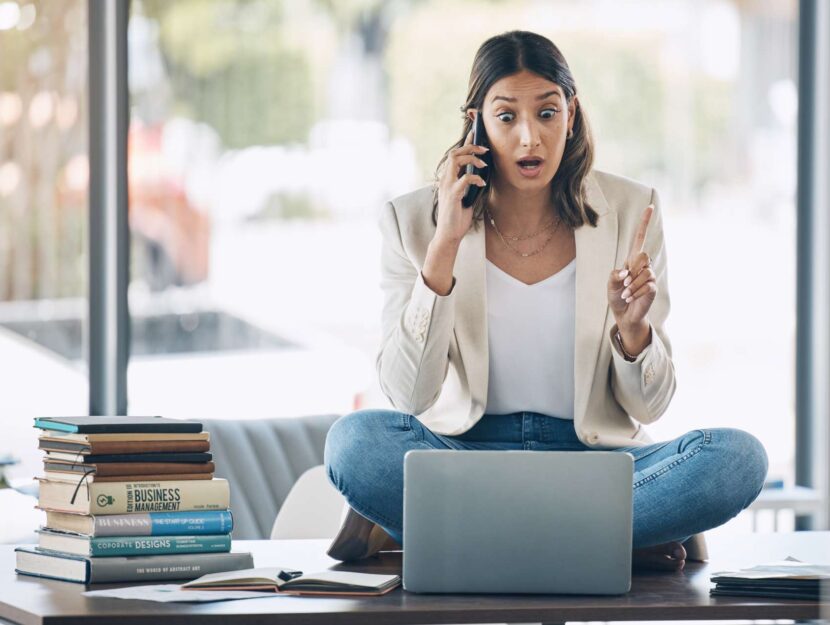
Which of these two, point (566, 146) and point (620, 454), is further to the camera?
point (566, 146)

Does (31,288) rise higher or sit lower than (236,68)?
lower

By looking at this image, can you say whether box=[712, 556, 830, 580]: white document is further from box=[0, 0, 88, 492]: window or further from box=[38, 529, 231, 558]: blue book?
box=[0, 0, 88, 492]: window

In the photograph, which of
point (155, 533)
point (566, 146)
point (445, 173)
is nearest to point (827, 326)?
point (566, 146)

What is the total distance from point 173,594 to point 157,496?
205 millimetres

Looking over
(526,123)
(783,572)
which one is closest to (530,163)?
(526,123)

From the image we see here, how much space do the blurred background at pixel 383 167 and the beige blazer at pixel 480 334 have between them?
1.55m

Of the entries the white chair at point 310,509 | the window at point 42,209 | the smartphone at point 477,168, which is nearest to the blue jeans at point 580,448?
the smartphone at point 477,168

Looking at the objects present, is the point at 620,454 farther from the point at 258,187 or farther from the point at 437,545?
the point at 258,187

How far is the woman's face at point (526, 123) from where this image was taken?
2.10 metres

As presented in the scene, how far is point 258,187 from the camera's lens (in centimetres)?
374

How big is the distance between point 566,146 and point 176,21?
173cm

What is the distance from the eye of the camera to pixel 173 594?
1587 millimetres

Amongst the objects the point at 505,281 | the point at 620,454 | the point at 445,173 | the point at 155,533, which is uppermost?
the point at 445,173

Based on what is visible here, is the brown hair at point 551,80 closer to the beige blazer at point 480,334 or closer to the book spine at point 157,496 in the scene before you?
the beige blazer at point 480,334
